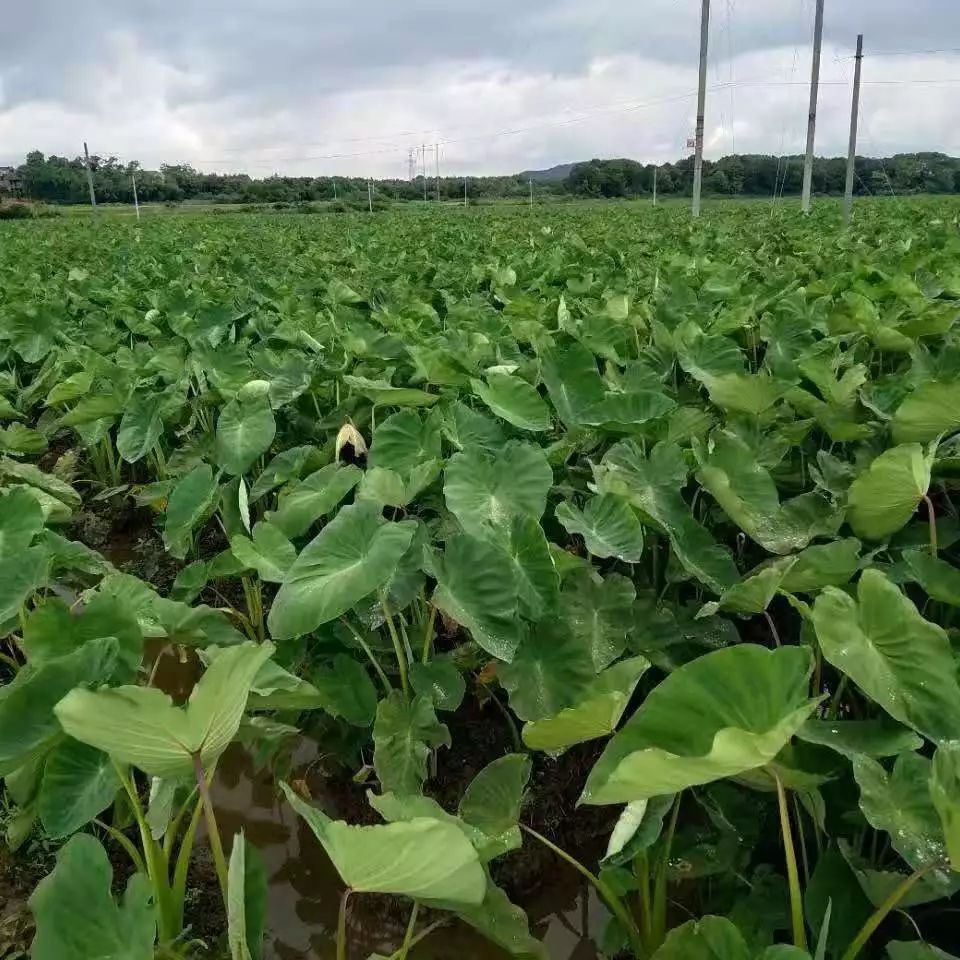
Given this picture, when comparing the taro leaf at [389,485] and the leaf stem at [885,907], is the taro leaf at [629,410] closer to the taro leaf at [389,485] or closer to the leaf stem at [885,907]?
the taro leaf at [389,485]

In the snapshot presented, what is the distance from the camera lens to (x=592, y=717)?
3.13 ft

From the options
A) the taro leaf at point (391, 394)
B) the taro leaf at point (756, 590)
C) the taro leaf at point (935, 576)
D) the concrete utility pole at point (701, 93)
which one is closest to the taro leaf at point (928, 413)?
the taro leaf at point (935, 576)

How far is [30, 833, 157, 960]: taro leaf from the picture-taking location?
2.97 ft

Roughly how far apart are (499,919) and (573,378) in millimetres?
1307

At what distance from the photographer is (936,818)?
92 centimetres

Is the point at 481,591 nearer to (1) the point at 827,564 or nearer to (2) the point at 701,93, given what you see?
(1) the point at 827,564

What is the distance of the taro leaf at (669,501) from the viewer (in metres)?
1.48

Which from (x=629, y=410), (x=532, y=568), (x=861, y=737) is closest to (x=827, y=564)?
(x=861, y=737)

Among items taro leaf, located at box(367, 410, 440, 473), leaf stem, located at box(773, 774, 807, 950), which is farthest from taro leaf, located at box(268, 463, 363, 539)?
leaf stem, located at box(773, 774, 807, 950)

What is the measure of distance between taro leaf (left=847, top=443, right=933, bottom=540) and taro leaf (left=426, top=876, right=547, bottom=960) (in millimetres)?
837

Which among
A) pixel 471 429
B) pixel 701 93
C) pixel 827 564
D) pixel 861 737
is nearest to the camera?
pixel 861 737

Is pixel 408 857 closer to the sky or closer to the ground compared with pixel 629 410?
closer to the ground

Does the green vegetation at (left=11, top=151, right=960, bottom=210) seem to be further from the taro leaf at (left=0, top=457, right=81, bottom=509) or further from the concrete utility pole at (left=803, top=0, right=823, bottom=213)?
the taro leaf at (left=0, top=457, right=81, bottom=509)

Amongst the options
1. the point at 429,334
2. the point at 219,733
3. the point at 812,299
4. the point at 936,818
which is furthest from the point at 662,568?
the point at 812,299
